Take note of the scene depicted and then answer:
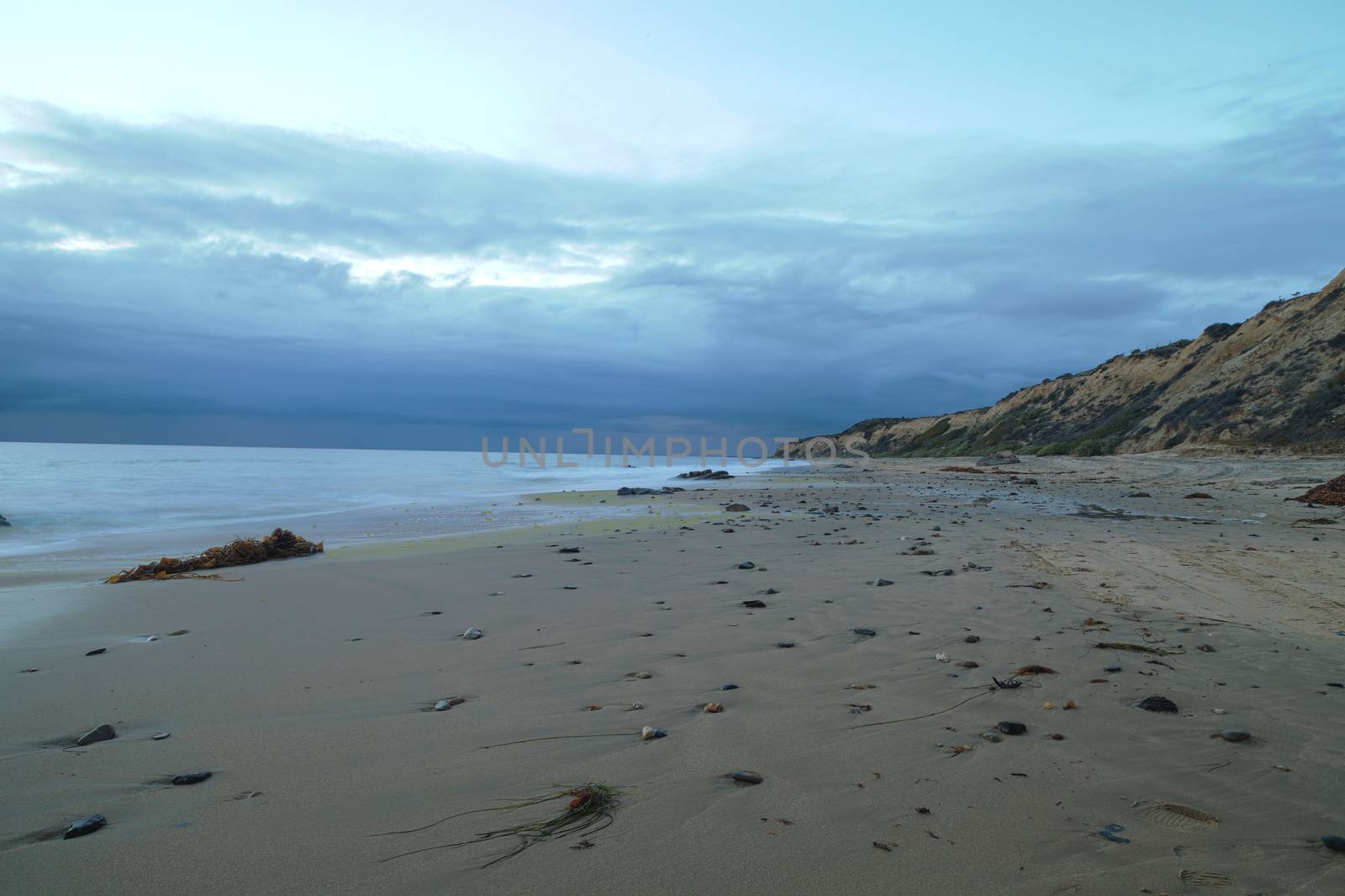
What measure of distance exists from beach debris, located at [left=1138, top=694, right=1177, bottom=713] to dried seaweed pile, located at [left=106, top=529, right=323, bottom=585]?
8.89m

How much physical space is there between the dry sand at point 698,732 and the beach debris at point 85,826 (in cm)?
5

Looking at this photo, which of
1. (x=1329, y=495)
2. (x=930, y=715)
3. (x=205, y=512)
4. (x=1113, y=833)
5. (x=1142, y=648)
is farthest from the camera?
(x=205, y=512)

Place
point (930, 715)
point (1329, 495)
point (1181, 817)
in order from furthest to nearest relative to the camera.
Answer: point (1329, 495), point (930, 715), point (1181, 817)

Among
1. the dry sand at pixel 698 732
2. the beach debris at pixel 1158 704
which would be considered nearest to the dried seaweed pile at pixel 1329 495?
the dry sand at pixel 698 732

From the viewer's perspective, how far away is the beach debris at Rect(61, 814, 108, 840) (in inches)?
88.7

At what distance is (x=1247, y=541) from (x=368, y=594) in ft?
34.7

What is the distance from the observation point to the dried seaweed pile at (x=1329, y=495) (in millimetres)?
12539

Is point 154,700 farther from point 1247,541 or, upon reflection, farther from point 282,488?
point 282,488

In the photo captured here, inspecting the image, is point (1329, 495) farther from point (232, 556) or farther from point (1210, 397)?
point (1210, 397)

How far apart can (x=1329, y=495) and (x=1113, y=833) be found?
15.2m

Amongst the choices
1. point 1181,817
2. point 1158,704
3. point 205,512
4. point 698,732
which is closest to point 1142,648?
point 1158,704

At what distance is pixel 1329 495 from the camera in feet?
42.0

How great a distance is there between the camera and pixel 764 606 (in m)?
5.61

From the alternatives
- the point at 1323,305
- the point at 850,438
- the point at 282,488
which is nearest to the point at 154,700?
the point at 282,488
